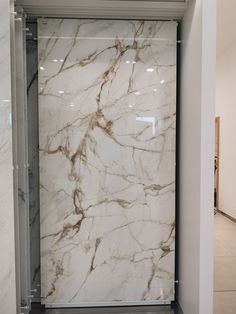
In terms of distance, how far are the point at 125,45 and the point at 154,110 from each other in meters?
0.61

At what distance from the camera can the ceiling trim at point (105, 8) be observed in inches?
88.4

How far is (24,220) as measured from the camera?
2.37 metres

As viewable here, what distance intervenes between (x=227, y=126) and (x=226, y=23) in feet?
6.63

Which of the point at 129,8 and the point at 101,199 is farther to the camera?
the point at 101,199

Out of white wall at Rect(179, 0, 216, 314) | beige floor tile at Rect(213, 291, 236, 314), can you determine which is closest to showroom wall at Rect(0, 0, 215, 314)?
white wall at Rect(179, 0, 216, 314)

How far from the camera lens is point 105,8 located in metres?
2.31

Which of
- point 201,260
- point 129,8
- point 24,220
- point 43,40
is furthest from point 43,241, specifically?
point 129,8

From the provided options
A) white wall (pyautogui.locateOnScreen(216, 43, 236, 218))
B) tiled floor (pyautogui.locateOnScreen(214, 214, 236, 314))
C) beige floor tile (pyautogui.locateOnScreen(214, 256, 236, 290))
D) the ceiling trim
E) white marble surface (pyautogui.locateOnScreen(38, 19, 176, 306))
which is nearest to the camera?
the ceiling trim

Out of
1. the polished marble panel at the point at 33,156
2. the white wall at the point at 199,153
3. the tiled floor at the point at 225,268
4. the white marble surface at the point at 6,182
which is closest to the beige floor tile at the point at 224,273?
the tiled floor at the point at 225,268

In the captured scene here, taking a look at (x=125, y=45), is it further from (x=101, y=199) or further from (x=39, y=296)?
(x=39, y=296)

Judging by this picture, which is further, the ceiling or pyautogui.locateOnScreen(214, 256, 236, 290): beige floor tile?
the ceiling

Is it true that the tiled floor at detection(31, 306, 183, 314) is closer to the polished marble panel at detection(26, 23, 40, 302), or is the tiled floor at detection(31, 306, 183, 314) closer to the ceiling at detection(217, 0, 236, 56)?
the polished marble panel at detection(26, 23, 40, 302)

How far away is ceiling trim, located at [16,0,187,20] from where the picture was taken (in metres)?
2.25

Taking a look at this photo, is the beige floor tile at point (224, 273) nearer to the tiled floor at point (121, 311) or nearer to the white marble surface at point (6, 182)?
the tiled floor at point (121, 311)
